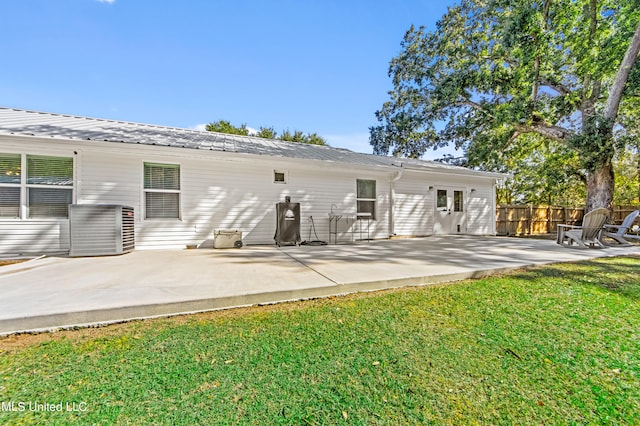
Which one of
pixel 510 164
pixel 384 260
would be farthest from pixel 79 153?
pixel 510 164

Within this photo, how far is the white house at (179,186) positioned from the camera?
5191 millimetres

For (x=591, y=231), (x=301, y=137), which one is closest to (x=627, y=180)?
(x=591, y=231)

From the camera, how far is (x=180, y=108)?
14.0 meters

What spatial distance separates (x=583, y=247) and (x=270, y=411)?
26.9 feet

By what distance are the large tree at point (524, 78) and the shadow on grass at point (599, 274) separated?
23.5 ft

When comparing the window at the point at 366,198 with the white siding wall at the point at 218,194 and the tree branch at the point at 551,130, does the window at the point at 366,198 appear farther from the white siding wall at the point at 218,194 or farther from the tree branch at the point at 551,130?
the tree branch at the point at 551,130

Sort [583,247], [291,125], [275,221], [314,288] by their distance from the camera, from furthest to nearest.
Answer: [291,125]
[275,221]
[583,247]
[314,288]

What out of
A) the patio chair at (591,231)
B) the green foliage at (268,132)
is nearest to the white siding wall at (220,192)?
the patio chair at (591,231)

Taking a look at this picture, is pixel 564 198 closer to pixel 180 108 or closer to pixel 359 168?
pixel 359 168

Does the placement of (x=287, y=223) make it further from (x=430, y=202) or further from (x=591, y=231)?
(x=591, y=231)

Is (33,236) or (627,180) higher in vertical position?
(627,180)

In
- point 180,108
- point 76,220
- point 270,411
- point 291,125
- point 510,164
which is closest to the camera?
point 270,411

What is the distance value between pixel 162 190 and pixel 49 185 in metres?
2.04

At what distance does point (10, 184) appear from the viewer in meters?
5.12
